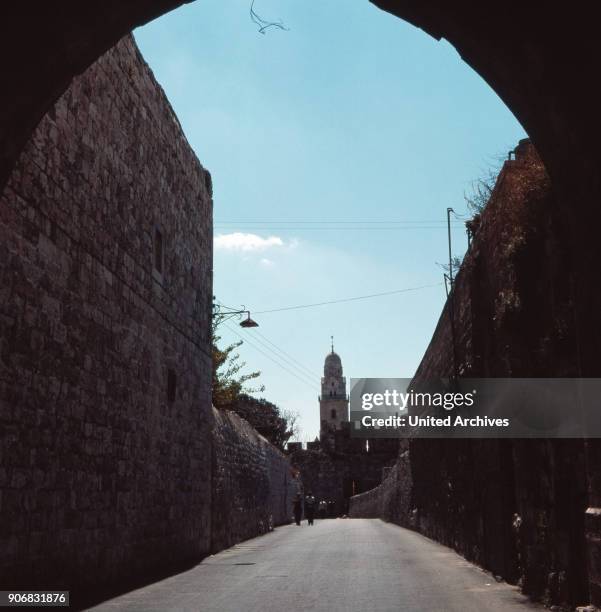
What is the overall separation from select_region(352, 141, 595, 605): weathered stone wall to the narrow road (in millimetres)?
491

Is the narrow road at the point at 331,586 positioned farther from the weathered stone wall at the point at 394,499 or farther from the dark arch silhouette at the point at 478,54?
the weathered stone wall at the point at 394,499

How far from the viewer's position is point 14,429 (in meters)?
7.07

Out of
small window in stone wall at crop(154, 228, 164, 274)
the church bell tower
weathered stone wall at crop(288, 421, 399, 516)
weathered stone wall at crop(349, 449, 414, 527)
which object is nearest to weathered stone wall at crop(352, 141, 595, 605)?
small window in stone wall at crop(154, 228, 164, 274)

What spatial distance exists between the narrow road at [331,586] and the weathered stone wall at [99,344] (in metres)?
0.88

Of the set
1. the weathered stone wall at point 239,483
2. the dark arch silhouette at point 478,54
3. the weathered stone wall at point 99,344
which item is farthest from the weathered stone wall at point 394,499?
the dark arch silhouette at point 478,54

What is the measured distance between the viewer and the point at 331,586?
29.3ft

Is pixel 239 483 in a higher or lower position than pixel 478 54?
lower

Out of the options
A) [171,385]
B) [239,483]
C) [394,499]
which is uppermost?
[171,385]

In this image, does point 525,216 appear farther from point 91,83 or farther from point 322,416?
point 322,416

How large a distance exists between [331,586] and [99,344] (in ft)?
Answer: 12.5

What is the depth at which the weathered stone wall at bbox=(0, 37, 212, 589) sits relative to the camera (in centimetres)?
730

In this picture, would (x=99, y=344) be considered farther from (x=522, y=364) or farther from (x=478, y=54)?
(x=478, y=54)

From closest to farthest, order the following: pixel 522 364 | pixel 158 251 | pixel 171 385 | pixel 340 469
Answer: pixel 522 364, pixel 158 251, pixel 171 385, pixel 340 469

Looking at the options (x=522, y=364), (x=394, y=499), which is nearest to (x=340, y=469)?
(x=394, y=499)
